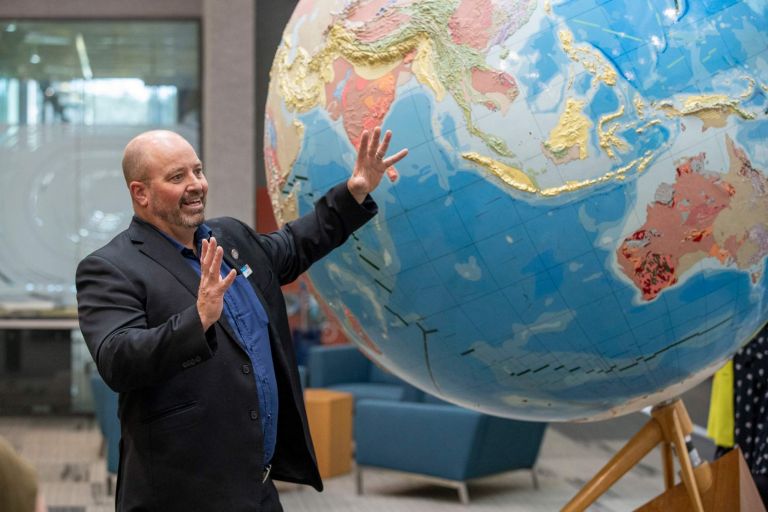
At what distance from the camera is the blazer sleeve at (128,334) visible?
210 centimetres

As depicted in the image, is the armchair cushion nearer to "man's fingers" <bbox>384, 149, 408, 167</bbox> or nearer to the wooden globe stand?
the wooden globe stand

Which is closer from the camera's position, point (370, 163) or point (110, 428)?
point (370, 163)

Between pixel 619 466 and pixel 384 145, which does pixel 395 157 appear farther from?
A: pixel 619 466

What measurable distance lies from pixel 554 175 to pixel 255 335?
71 centimetres

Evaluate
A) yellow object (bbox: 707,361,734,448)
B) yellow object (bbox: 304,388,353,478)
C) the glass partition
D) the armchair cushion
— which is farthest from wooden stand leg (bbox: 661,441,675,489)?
the glass partition

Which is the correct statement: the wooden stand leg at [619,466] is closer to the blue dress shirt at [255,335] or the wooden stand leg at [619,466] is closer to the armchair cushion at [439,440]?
the blue dress shirt at [255,335]

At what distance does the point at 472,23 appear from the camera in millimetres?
2365

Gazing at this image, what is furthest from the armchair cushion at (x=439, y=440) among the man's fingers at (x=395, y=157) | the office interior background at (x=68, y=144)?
the man's fingers at (x=395, y=157)

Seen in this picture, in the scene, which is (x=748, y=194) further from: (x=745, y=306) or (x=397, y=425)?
(x=397, y=425)

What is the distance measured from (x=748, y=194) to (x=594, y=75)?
1.44 feet

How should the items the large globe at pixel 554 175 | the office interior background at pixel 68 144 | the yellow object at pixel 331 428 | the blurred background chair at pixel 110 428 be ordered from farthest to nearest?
1. the office interior background at pixel 68 144
2. the yellow object at pixel 331 428
3. the blurred background chair at pixel 110 428
4. the large globe at pixel 554 175

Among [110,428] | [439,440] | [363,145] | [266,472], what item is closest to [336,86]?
[363,145]

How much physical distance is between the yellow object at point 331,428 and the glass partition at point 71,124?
3.40 meters

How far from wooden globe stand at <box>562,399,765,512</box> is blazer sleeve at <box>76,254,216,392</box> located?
1281 millimetres
